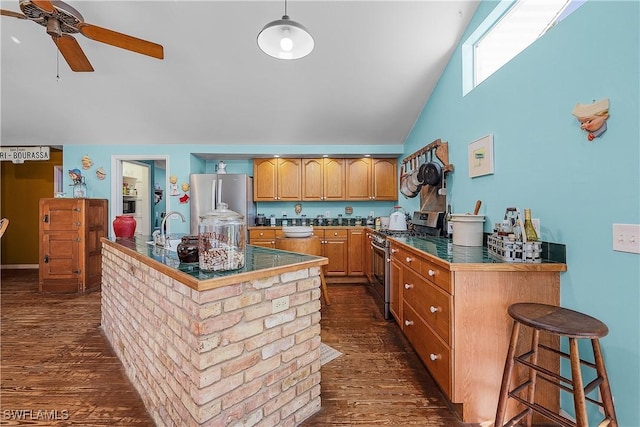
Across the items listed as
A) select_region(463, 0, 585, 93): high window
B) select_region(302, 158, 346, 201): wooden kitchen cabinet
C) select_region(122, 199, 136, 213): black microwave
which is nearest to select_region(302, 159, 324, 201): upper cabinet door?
select_region(302, 158, 346, 201): wooden kitchen cabinet

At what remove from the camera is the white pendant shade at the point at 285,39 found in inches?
69.1

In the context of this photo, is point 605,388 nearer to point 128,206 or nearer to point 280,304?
point 280,304

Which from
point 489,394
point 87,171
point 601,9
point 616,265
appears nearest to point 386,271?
point 489,394

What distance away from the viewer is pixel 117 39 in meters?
2.29

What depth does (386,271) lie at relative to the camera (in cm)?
309

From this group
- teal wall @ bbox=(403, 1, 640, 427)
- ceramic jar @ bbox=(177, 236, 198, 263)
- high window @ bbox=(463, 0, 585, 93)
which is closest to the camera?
teal wall @ bbox=(403, 1, 640, 427)

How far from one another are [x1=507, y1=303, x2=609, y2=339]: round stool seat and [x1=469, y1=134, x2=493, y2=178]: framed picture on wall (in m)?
1.26

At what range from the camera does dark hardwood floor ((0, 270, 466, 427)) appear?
1.69 metres

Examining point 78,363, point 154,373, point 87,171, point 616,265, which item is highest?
point 87,171

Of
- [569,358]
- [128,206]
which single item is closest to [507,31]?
[569,358]

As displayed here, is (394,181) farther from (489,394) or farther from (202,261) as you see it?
(202,261)

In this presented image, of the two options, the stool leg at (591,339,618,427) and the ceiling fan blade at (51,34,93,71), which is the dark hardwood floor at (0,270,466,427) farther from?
the ceiling fan blade at (51,34,93,71)

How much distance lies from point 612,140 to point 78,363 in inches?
148

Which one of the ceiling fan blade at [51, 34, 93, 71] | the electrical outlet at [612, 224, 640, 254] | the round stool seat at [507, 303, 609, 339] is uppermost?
the ceiling fan blade at [51, 34, 93, 71]
